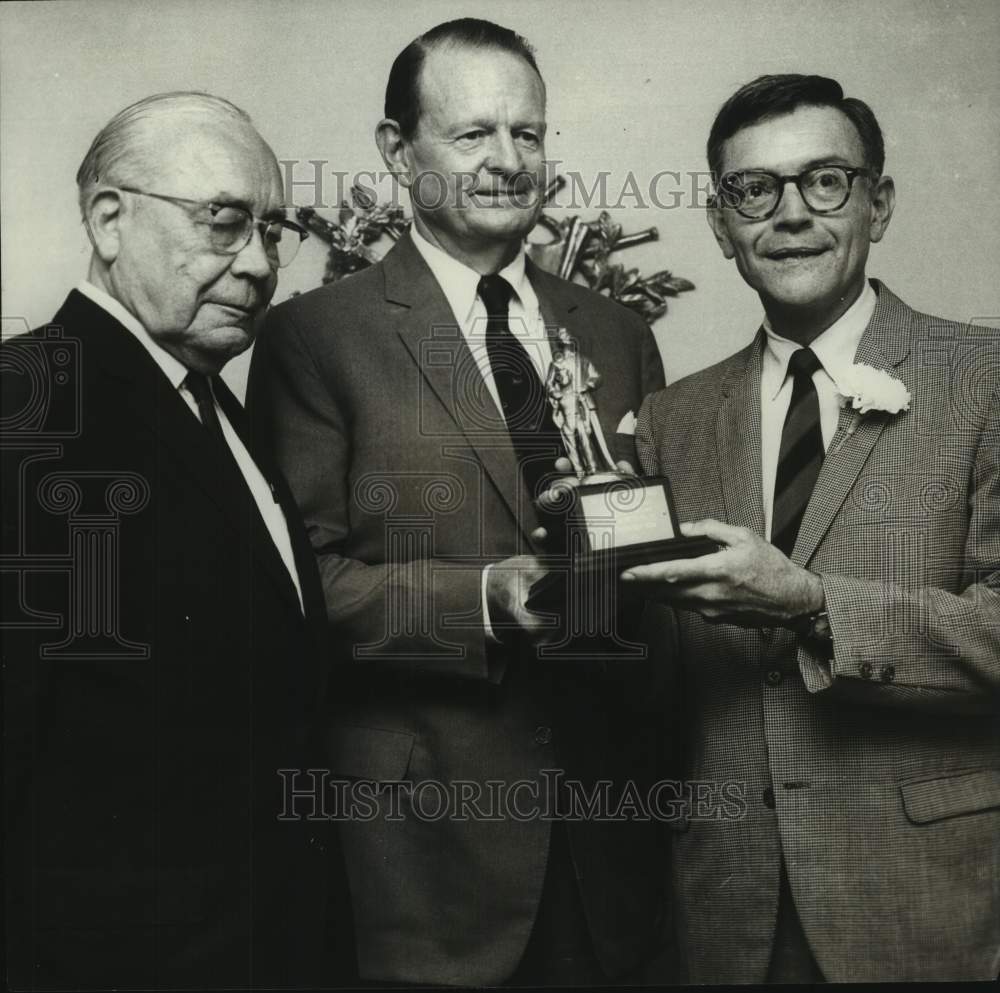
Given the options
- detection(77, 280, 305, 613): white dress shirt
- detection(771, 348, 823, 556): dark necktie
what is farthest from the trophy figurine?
detection(77, 280, 305, 613): white dress shirt

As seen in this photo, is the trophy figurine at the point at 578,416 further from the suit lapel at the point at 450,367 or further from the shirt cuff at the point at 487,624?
the shirt cuff at the point at 487,624

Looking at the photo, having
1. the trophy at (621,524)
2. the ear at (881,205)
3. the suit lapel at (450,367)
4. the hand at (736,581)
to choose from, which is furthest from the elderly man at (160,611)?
the ear at (881,205)

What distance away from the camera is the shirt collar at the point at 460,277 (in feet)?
7.90

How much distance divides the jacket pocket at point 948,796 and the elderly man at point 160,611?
112 centimetres

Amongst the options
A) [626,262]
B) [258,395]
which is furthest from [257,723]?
[626,262]

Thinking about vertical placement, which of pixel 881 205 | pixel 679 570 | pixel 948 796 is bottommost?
pixel 948 796

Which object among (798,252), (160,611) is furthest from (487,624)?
(798,252)

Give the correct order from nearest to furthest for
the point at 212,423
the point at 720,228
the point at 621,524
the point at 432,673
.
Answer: the point at 621,524
the point at 212,423
the point at 432,673
the point at 720,228

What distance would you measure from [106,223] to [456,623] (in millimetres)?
1016

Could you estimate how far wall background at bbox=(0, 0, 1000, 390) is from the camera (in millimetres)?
2471

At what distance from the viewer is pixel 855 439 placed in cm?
233

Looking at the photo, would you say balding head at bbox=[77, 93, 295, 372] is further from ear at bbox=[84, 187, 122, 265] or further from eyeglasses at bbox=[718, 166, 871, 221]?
eyeglasses at bbox=[718, 166, 871, 221]

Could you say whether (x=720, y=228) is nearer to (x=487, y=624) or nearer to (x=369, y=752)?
(x=487, y=624)

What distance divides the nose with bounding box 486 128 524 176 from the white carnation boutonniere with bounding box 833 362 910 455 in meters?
0.78
